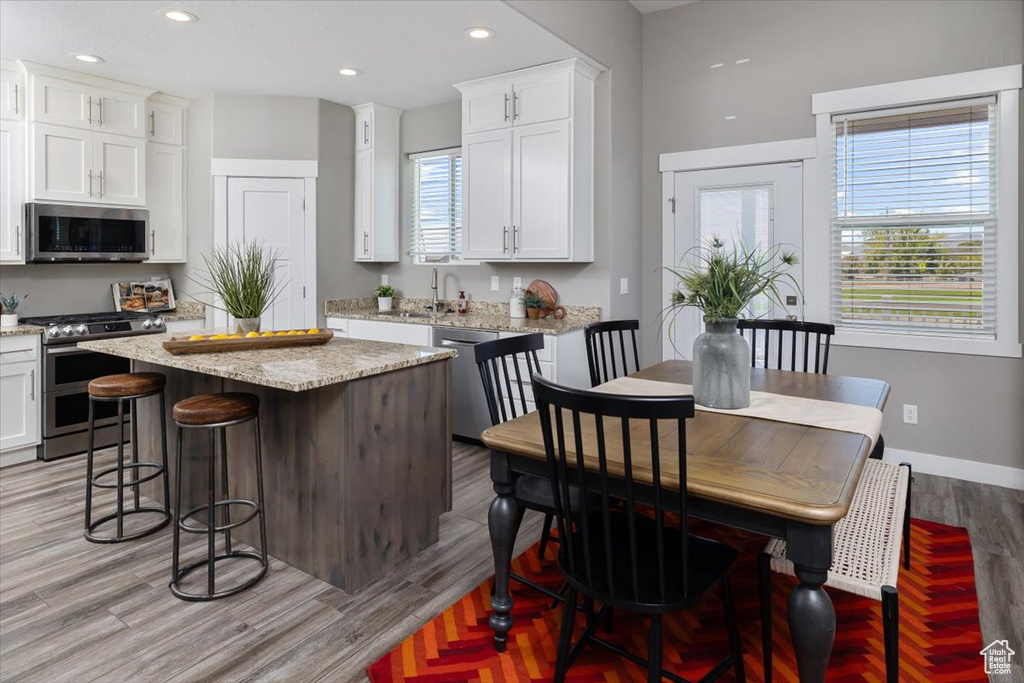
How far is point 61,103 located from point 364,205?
2.17m

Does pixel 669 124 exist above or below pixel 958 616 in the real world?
above

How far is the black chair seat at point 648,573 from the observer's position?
1.47m

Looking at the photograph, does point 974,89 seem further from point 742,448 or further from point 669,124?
point 742,448

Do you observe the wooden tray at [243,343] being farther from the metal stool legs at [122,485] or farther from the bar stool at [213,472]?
the metal stool legs at [122,485]

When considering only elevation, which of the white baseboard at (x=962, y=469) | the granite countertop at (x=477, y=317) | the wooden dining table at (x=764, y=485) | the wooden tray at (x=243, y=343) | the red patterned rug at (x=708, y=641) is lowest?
the red patterned rug at (x=708, y=641)

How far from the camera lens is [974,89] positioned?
333 centimetres

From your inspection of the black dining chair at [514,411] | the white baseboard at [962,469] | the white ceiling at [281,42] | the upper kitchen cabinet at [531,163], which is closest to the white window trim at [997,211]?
the white baseboard at [962,469]

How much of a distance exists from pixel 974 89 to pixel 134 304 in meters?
5.91

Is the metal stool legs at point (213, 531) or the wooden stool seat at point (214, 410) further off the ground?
the wooden stool seat at point (214, 410)

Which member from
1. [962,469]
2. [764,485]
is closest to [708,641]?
[764,485]

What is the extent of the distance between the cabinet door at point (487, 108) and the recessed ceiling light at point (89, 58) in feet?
7.93

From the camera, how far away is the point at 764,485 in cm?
141

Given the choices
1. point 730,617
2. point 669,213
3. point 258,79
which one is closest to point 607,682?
point 730,617

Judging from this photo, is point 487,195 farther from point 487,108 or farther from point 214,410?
point 214,410
